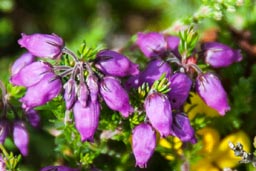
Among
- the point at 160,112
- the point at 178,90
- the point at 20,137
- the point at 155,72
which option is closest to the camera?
the point at 160,112

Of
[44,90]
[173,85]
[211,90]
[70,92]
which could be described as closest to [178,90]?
[173,85]

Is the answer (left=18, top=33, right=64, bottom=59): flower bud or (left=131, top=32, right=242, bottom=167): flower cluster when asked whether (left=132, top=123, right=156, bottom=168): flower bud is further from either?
(left=18, top=33, right=64, bottom=59): flower bud

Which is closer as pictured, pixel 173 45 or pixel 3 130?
pixel 3 130

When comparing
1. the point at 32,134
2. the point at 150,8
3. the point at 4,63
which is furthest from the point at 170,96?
the point at 150,8

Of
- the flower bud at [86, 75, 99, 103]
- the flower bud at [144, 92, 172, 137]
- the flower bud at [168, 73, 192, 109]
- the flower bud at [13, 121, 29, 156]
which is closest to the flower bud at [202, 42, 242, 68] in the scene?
the flower bud at [168, 73, 192, 109]

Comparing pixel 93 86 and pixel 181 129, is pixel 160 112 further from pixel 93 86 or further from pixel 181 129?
pixel 93 86

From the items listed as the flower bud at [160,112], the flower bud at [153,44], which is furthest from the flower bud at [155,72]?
the flower bud at [160,112]
